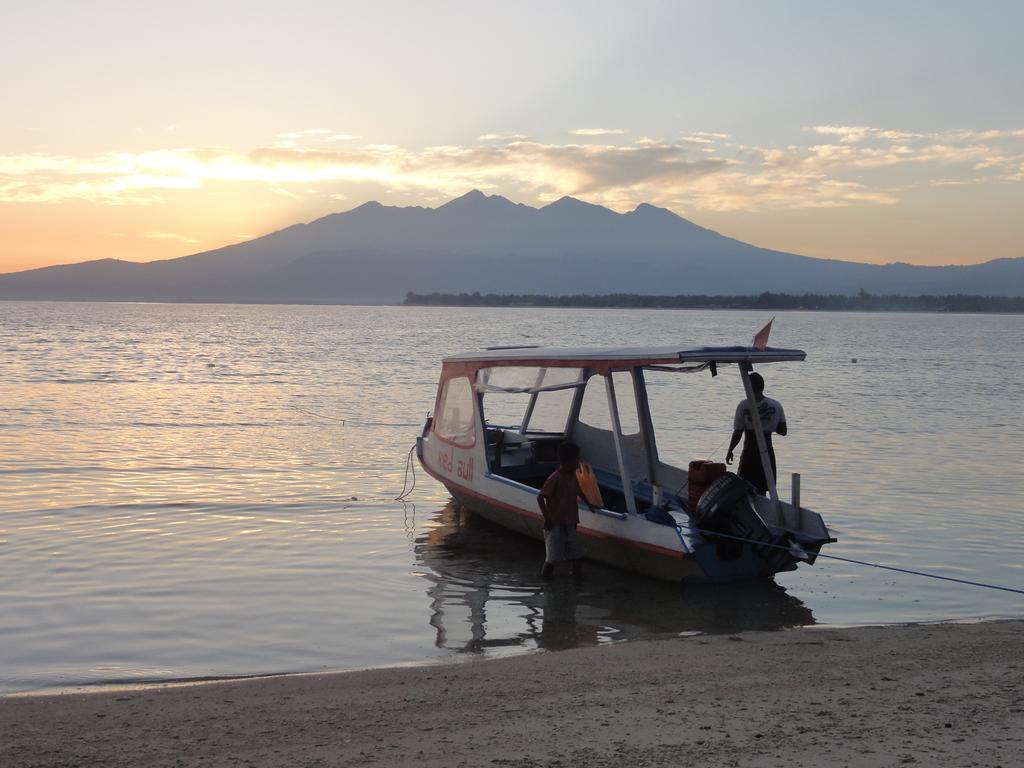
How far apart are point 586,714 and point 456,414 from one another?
28.2 ft

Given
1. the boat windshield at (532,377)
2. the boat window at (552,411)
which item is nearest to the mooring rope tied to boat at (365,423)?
the boat window at (552,411)

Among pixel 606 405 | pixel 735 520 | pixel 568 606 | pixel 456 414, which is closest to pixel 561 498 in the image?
pixel 568 606

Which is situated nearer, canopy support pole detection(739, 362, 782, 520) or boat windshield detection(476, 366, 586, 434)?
canopy support pole detection(739, 362, 782, 520)

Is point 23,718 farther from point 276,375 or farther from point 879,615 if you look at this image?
point 276,375

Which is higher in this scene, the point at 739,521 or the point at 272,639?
the point at 739,521

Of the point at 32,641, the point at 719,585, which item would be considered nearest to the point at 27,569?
the point at 32,641

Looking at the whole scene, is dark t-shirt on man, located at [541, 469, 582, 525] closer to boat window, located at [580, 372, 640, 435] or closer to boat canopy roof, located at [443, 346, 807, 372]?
boat canopy roof, located at [443, 346, 807, 372]

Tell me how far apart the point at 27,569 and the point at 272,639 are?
376 cm

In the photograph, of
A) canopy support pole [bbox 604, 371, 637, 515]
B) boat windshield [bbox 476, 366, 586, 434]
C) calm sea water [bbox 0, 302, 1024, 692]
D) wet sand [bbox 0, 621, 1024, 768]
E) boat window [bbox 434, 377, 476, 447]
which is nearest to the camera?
wet sand [bbox 0, 621, 1024, 768]

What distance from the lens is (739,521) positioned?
10516 millimetres

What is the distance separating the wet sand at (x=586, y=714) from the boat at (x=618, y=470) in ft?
7.96

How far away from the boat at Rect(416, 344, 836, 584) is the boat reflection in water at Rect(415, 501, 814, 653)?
0.81ft

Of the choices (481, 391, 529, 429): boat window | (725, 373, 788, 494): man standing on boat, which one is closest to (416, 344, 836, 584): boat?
(725, 373, 788, 494): man standing on boat

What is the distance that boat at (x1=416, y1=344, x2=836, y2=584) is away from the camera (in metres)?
10.5
